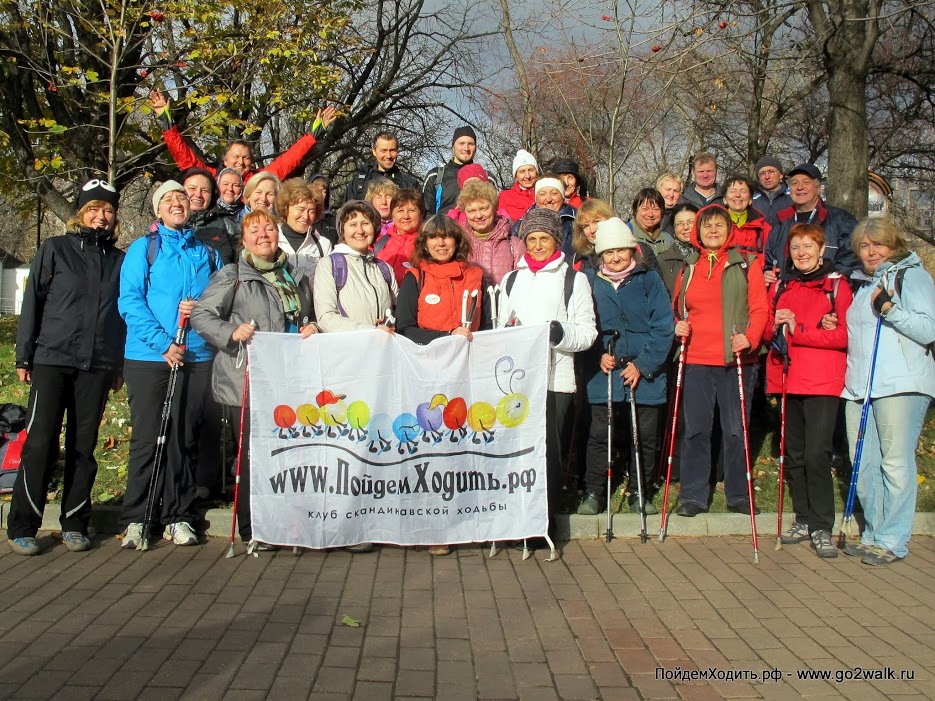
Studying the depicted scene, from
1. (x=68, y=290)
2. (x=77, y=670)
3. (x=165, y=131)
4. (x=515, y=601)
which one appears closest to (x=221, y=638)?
(x=77, y=670)

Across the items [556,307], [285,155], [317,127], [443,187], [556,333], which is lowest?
[556,333]

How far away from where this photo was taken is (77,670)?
13.5 feet

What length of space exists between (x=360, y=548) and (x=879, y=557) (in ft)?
11.5

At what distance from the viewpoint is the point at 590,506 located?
21.6ft

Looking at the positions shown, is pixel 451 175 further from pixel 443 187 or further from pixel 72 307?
pixel 72 307

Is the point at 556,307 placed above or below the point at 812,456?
above

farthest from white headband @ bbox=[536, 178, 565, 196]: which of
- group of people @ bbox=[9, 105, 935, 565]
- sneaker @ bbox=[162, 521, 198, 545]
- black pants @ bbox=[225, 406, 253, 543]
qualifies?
sneaker @ bbox=[162, 521, 198, 545]

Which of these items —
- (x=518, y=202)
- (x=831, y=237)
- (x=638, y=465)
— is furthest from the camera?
(x=518, y=202)

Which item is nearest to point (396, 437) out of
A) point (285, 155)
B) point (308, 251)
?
point (308, 251)

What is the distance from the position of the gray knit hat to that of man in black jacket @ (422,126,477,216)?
230 centimetres

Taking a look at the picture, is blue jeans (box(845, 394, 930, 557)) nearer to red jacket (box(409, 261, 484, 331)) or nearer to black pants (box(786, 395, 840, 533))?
black pants (box(786, 395, 840, 533))

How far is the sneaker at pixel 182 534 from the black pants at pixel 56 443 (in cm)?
60

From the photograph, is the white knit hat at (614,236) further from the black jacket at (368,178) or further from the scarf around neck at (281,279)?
the black jacket at (368,178)

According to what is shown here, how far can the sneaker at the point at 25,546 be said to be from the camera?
5785 mm
